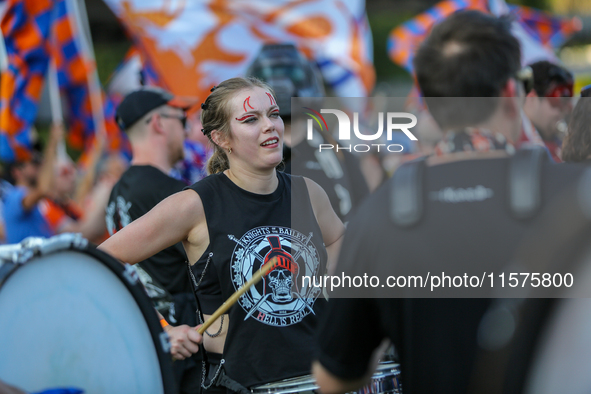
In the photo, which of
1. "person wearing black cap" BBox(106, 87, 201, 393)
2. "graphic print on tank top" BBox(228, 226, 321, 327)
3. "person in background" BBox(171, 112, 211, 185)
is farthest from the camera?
"person in background" BBox(171, 112, 211, 185)

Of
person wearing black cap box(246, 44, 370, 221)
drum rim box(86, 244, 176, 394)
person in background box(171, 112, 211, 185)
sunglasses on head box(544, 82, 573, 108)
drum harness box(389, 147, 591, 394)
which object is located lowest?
person in background box(171, 112, 211, 185)

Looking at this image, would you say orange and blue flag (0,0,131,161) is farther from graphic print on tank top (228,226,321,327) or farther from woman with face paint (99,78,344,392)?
graphic print on tank top (228,226,321,327)

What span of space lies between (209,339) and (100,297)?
2.35 feet

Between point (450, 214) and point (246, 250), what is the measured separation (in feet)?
3.56

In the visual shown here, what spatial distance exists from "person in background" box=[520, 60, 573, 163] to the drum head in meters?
2.81

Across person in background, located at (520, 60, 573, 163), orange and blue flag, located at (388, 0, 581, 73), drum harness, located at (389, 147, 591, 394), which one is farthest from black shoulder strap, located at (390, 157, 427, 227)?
orange and blue flag, located at (388, 0, 581, 73)

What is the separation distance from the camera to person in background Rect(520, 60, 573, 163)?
3.76 m

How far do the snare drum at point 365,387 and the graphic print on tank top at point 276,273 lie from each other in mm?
228

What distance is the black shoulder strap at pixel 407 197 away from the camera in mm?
1466

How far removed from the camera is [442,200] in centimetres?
147

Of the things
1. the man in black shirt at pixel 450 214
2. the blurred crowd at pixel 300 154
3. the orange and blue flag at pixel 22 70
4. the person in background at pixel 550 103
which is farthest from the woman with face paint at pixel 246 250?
the orange and blue flag at pixel 22 70

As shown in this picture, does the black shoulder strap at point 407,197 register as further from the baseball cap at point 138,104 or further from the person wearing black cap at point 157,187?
the baseball cap at point 138,104

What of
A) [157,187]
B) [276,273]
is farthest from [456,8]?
[276,273]

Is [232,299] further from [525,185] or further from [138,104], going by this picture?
[138,104]
